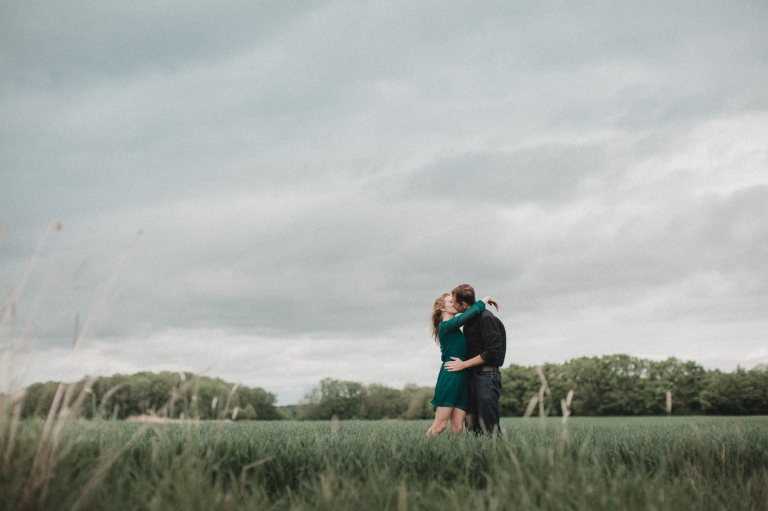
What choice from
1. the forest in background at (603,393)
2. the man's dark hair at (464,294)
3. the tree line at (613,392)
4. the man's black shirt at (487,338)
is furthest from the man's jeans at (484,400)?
the tree line at (613,392)

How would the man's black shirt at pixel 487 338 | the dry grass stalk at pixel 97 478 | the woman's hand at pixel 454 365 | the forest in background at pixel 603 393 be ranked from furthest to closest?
the forest in background at pixel 603 393
the woman's hand at pixel 454 365
the man's black shirt at pixel 487 338
the dry grass stalk at pixel 97 478

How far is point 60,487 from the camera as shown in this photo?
3861 mm

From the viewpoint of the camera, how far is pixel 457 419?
8.09m

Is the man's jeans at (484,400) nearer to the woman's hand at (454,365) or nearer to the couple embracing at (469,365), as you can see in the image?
the couple embracing at (469,365)

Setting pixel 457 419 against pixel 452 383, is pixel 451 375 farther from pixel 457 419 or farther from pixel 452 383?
pixel 457 419

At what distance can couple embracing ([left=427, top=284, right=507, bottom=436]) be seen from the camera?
7840 millimetres

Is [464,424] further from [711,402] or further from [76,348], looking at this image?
[711,402]

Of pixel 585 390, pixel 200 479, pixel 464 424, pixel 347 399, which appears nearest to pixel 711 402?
pixel 585 390

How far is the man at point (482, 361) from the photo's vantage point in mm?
7824

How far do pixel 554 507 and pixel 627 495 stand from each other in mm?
849

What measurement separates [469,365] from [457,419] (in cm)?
96

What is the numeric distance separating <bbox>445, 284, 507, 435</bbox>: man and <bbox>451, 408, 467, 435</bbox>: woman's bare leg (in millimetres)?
129

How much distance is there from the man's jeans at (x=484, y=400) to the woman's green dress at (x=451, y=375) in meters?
0.12

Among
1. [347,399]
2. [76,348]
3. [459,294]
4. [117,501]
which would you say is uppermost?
[459,294]
